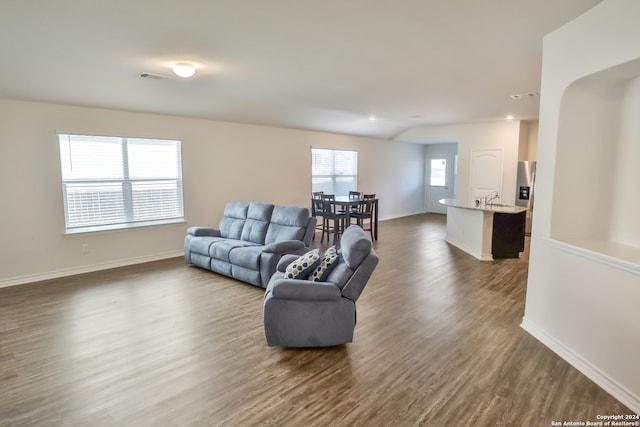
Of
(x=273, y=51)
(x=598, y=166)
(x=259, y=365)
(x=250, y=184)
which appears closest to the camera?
(x=259, y=365)

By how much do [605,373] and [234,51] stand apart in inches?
160

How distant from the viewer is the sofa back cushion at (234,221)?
5570mm

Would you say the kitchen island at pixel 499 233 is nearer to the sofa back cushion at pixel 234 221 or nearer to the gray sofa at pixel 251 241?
the gray sofa at pixel 251 241

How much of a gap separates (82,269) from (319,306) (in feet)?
14.1

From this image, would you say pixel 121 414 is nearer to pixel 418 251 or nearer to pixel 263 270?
pixel 263 270

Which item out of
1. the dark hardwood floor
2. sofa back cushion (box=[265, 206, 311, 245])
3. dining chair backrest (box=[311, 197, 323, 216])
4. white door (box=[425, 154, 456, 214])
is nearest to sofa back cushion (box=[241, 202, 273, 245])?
sofa back cushion (box=[265, 206, 311, 245])

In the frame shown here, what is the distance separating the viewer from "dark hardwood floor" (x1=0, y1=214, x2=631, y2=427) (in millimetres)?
2211

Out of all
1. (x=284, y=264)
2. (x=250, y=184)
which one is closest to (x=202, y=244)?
(x=284, y=264)

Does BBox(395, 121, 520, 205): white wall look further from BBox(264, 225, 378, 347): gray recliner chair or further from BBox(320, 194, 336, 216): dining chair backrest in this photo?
BBox(264, 225, 378, 347): gray recliner chair

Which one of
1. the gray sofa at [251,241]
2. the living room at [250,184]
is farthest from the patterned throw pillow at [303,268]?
the gray sofa at [251,241]

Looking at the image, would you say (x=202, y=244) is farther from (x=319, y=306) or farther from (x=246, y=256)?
(x=319, y=306)

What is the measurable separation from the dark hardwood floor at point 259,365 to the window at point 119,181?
1.34m

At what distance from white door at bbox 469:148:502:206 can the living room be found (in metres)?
0.23

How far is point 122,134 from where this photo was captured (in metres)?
5.53
